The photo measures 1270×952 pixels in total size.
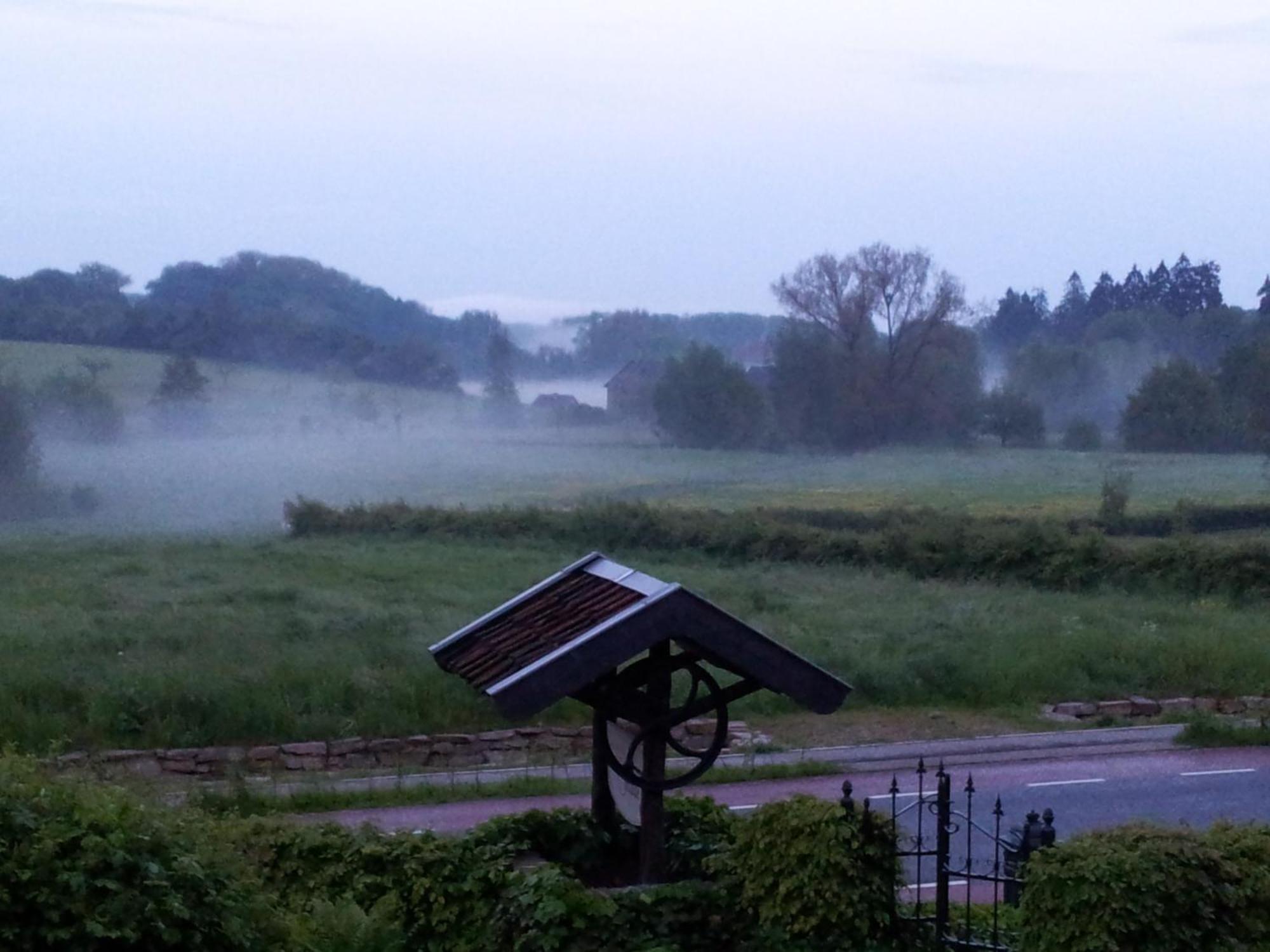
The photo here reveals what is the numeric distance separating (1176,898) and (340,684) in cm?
1257

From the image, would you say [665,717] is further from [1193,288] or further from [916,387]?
[1193,288]

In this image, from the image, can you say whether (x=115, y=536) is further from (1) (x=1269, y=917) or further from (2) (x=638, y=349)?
(2) (x=638, y=349)

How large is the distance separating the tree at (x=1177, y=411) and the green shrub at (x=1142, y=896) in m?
63.0

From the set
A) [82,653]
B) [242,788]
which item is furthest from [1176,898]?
[82,653]

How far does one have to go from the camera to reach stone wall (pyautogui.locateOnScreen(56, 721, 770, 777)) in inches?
612

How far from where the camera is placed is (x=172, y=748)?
1596cm

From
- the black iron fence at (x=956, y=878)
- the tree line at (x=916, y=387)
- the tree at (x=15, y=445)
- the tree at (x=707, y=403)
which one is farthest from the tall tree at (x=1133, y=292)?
the black iron fence at (x=956, y=878)

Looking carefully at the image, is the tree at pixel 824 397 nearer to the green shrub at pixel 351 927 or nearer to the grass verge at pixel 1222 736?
the grass verge at pixel 1222 736

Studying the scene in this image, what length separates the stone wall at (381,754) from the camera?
15539 mm

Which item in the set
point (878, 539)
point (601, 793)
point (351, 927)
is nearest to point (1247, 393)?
point (878, 539)

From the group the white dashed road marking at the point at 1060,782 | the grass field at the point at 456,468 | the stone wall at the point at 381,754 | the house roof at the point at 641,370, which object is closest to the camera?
the white dashed road marking at the point at 1060,782

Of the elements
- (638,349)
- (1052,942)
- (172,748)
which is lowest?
(172,748)

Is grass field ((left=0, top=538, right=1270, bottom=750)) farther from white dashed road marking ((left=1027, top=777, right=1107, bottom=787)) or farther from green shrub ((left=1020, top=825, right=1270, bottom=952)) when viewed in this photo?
green shrub ((left=1020, top=825, right=1270, bottom=952))

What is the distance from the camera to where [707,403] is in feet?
233
